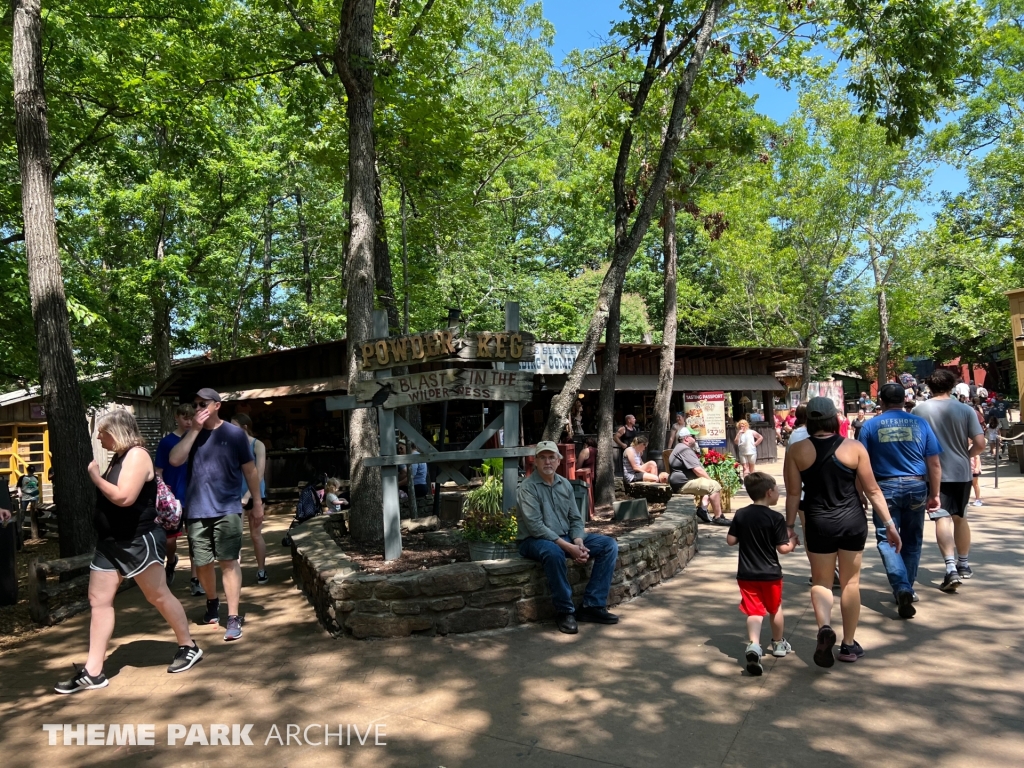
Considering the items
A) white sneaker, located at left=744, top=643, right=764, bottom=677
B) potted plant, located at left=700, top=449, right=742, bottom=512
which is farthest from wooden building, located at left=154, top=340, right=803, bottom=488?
white sneaker, located at left=744, top=643, right=764, bottom=677

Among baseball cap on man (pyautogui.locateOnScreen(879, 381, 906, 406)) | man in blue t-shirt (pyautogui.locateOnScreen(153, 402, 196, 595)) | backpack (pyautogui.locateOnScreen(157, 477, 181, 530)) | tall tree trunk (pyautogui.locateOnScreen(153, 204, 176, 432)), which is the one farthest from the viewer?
tall tree trunk (pyautogui.locateOnScreen(153, 204, 176, 432))

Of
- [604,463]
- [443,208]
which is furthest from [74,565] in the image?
[443,208]

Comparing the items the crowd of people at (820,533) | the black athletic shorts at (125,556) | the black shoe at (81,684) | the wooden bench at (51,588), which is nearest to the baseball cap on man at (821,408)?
the crowd of people at (820,533)

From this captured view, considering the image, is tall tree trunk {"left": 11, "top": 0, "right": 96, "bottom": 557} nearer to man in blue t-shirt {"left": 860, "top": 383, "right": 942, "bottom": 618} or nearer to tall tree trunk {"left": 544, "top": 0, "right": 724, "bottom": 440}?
tall tree trunk {"left": 544, "top": 0, "right": 724, "bottom": 440}

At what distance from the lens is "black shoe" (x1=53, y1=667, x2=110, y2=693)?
439 centimetres

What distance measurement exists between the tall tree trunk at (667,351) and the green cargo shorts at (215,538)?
902 centimetres

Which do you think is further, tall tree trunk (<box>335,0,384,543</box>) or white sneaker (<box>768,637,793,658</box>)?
tall tree trunk (<box>335,0,384,543</box>)

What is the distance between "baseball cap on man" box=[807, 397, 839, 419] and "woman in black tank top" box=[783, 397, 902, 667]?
1 cm

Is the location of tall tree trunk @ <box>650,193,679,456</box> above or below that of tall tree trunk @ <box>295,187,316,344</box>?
below

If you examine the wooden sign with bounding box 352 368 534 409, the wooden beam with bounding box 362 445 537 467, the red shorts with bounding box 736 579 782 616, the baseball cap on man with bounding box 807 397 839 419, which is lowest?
the red shorts with bounding box 736 579 782 616

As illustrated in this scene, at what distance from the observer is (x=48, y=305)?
728 cm

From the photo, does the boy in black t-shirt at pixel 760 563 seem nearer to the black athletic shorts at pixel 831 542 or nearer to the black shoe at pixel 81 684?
the black athletic shorts at pixel 831 542

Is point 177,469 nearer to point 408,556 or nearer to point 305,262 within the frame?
point 408,556

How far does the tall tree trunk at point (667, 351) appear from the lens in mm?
13391
